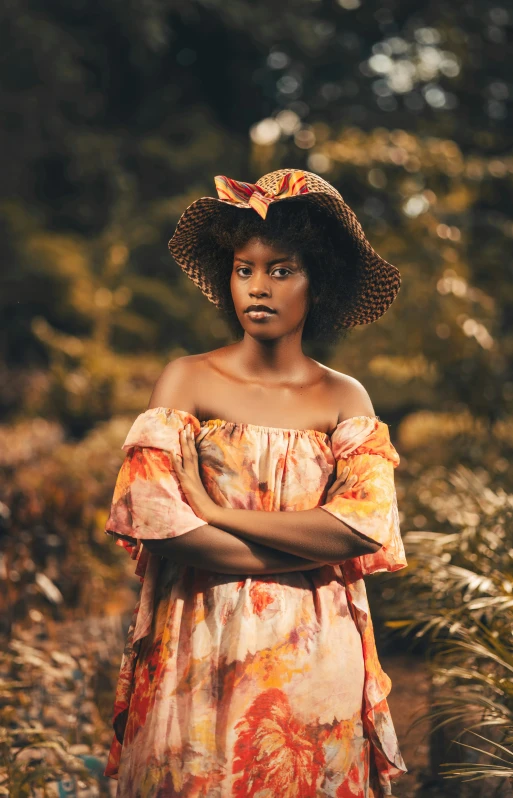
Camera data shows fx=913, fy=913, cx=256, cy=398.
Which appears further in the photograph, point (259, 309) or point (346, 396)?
point (346, 396)

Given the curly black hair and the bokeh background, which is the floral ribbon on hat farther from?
the bokeh background

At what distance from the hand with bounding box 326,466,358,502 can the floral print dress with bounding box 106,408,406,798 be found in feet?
0.05

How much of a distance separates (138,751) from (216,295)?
1.01m

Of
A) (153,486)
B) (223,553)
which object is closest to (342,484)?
(223,553)

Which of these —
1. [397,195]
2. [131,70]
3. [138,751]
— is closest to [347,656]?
[138,751]

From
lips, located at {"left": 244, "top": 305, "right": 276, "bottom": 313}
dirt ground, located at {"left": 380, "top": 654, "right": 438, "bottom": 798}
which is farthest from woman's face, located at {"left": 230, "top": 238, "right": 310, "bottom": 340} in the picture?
dirt ground, located at {"left": 380, "top": 654, "right": 438, "bottom": 798}

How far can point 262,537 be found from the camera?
5.98 ft

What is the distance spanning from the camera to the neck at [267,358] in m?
1.99

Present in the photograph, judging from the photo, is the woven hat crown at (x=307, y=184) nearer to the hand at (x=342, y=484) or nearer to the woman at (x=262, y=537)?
the woman at (x=262, y=537)

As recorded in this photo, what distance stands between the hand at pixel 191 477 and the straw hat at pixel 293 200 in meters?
0.40

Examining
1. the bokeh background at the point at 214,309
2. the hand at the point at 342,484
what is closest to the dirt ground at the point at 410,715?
the bokeh background at the point at 214,309

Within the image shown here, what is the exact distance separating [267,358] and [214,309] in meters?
9.35

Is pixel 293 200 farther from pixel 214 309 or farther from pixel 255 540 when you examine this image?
pixel 214 309

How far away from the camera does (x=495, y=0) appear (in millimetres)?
14734
